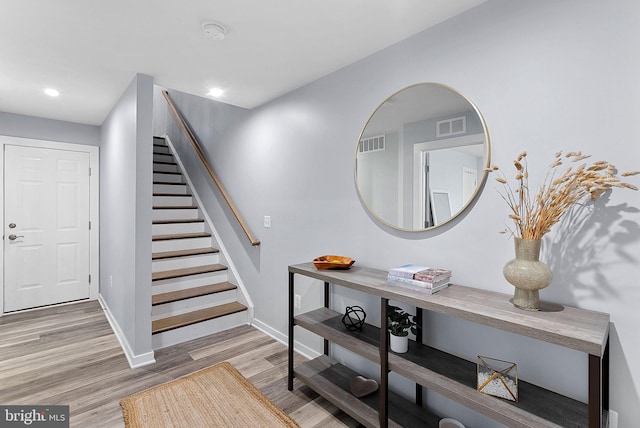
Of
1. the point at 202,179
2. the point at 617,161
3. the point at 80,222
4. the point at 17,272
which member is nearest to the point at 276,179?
the point at 202,179

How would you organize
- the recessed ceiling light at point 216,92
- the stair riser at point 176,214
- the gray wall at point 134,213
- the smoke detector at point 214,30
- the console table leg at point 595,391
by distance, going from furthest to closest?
the stair riser at point 176,214, the recessed ceiling light at point 216,92, the gray wall at point 134,213, the smoke detector at point 214,30, the console table leg at point 595,391

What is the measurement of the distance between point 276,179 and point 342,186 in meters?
0.83

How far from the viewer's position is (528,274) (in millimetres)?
1208

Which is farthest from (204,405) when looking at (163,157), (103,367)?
(163,157)

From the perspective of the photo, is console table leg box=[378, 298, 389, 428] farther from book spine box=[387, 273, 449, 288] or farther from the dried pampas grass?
the dried pampas grass

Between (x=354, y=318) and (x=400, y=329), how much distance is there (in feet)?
1.64

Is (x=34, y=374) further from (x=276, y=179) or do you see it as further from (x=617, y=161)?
(x=617, y=161)

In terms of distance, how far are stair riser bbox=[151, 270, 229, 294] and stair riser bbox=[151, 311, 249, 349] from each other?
49 cm

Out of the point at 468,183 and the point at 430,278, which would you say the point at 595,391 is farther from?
the point at 468,183

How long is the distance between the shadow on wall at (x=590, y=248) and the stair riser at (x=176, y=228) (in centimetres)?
357

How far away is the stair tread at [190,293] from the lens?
2.98 m

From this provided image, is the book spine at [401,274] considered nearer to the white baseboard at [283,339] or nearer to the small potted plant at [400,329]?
the small potted plant at [400,329]

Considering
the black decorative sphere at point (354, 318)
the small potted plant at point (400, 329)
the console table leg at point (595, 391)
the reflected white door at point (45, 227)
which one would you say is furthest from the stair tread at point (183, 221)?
the console table leg at point (595, 391)

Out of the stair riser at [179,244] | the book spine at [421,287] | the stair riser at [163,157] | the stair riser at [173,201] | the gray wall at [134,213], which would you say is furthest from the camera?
the stair riser at [163,157]
